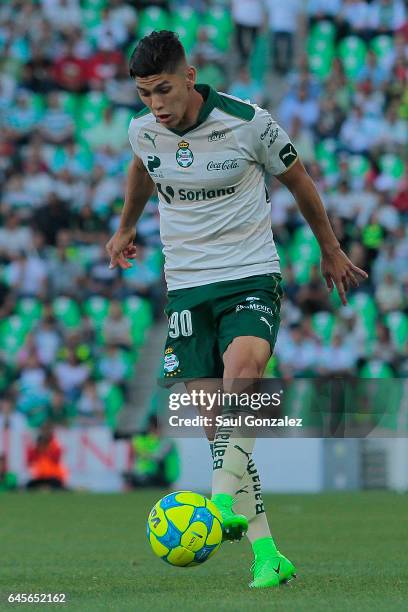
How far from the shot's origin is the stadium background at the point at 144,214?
54.5 ft

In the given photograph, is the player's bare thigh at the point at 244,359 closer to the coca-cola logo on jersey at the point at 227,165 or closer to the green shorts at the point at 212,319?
the green shorts at the point at 212,319

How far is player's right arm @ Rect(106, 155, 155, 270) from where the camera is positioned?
668 cm

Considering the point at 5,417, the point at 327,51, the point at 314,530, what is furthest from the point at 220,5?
the point at 314,530

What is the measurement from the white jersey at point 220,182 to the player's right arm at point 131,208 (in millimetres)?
355

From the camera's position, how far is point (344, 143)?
1969 cm

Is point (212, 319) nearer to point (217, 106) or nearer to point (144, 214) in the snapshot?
point (217, 106)

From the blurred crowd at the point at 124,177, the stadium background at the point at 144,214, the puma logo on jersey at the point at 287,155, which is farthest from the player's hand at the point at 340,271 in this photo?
the blurred crowd at the point at 124,177

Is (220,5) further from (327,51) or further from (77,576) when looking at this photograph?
(77,576)

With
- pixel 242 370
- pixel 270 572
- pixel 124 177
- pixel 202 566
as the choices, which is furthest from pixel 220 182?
pixel 124 177

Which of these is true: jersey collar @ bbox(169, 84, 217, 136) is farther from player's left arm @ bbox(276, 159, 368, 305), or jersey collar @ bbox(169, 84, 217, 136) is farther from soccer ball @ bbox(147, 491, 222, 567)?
soccer ball @ bbox(147, 491, 222, 567)

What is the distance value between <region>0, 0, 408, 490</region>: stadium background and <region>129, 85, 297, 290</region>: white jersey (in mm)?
6940

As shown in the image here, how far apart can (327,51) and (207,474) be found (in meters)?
8.44

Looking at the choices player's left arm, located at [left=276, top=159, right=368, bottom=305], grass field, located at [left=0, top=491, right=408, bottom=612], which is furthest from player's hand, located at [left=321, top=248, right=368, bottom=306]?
grass field, located at [left=0, top=491, right=408, bottom=612]

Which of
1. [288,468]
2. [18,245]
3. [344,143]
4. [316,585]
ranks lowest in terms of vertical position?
[316,585]
